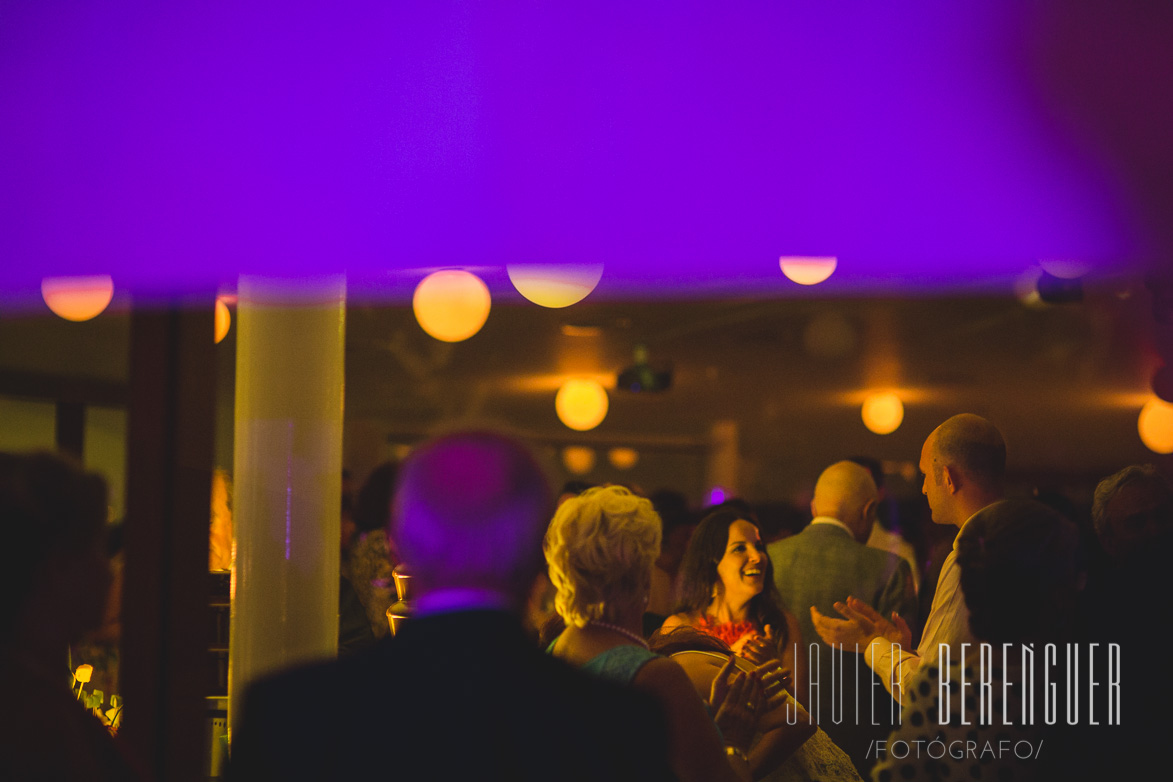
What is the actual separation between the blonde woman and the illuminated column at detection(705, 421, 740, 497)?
897 centimetres

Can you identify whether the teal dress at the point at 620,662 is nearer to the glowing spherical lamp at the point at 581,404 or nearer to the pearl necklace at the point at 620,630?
the pearl necklace at the point at 620,630

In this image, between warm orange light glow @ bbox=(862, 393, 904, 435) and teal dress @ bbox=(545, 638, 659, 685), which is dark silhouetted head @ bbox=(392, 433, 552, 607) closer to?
teal dress @ bbox=(545, 638, 659, 685)

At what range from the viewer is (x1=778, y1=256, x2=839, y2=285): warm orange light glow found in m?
2.65

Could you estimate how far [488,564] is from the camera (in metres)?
1.05

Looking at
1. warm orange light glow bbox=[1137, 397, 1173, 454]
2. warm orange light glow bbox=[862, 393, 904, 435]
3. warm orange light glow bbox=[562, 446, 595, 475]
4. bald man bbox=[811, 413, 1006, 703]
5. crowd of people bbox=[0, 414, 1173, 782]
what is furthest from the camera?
warm orange light glow bbox=[562, 446, 595, 475]

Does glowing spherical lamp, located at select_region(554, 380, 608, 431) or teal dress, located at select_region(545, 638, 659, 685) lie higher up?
glowing spherical lamp, located at select_region(554, 380, 608, 431)

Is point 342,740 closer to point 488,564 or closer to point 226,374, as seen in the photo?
point 488,564

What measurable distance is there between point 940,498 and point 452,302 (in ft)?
7.78

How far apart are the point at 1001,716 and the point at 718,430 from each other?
30.4 feet

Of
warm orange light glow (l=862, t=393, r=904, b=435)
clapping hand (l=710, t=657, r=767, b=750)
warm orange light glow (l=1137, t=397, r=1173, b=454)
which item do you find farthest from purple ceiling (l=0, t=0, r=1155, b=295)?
warm orange light glow (l=862, t=393, r=904, b=435)

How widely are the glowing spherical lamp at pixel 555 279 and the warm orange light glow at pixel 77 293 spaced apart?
1168mm

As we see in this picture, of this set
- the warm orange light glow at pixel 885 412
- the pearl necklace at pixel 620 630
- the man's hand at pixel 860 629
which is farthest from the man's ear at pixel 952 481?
the warm orange light glow at pixel 885 412

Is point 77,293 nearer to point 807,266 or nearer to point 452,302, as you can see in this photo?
point 452,302

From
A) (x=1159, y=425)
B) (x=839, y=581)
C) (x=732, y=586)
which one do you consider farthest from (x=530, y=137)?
(x=1159, y=425)
